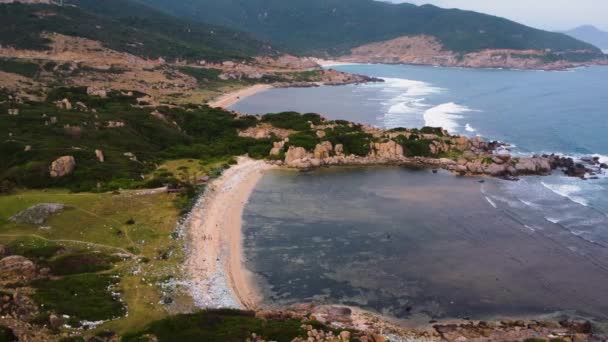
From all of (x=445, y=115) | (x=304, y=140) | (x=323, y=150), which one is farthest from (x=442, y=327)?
(x=445, y=115)

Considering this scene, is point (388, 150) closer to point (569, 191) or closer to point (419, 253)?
point (569, 191)

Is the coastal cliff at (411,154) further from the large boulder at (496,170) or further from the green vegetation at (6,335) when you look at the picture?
the green vegetation at (6,335)

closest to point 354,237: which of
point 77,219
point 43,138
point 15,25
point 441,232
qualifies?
point 441,232

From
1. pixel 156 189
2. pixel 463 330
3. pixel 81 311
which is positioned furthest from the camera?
pixel 156 189

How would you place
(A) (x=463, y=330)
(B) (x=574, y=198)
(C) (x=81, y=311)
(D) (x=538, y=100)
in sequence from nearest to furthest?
(C) (x=81, y=311), (A) (x=463, y=330), (B) (x=574, y=198), (D) (x=538, y=100)

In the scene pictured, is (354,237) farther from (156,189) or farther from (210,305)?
(156,189)

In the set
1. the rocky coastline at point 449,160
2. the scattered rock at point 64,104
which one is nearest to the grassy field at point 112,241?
the rocky coastline at point 449,160
